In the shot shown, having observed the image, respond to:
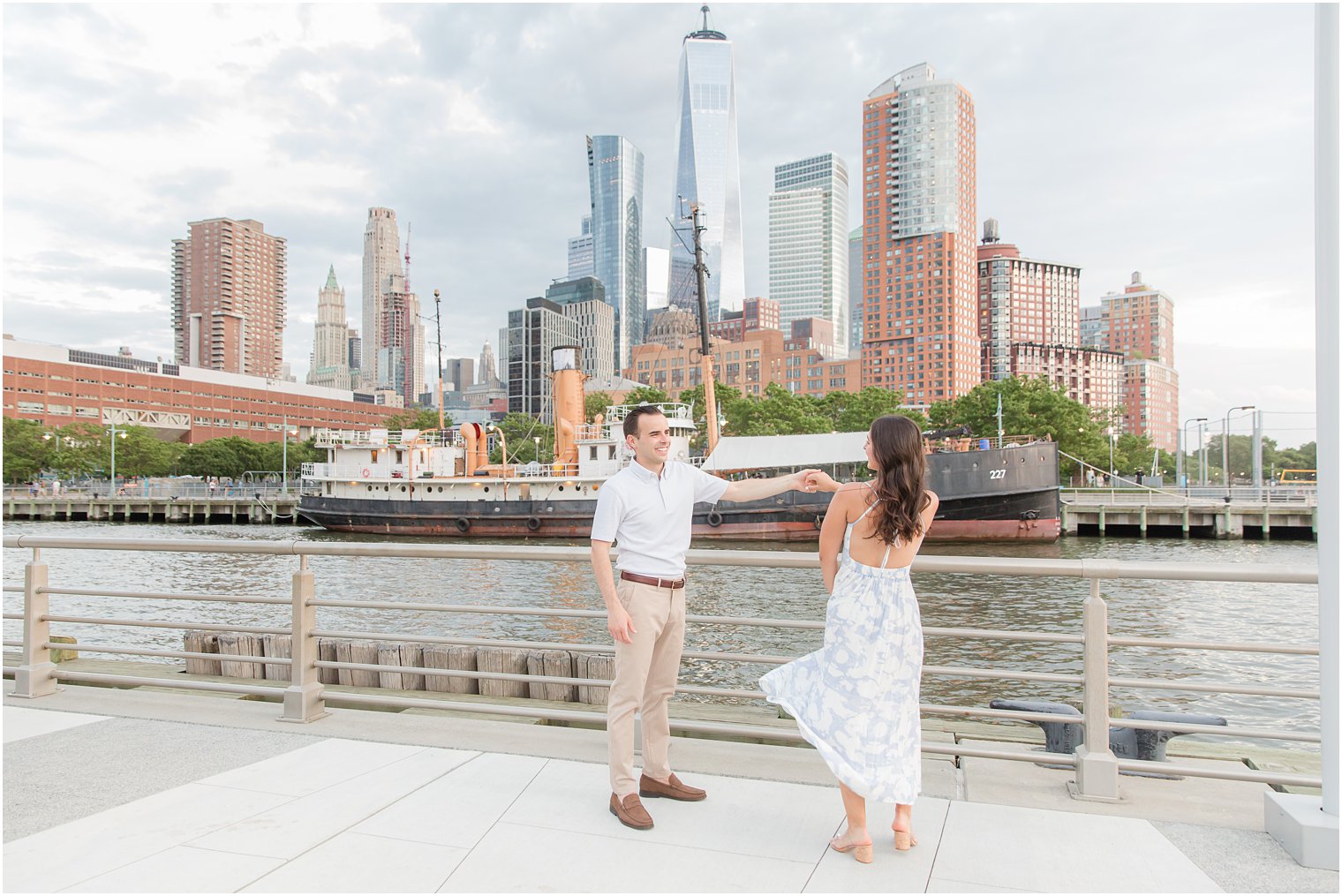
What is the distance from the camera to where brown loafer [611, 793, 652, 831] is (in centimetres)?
334

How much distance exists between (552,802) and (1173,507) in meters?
38.7

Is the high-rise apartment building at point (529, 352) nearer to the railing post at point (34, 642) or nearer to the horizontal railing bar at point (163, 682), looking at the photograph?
the horizontal railing bar at point (163, 682)

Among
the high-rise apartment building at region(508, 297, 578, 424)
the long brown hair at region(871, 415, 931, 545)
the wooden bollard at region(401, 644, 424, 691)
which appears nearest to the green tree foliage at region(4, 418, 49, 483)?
the wooden bollard at region(401, 644, 424, 691)

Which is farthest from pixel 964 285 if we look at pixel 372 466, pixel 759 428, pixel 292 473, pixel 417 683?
pixel 417 683

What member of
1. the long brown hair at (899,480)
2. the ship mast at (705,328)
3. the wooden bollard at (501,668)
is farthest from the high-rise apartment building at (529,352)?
the long brown hair at (899,480)

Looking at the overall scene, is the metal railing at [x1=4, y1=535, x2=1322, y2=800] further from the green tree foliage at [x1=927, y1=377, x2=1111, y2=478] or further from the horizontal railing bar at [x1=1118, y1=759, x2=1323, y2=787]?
the green tree foliage at [x1=927, y1=377, x2=1111, y2=478]

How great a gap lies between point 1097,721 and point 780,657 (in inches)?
61.7

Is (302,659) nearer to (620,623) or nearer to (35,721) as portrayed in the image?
(35,721)

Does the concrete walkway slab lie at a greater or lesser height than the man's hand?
lesser

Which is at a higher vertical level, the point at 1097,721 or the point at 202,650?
the point at 1097,721

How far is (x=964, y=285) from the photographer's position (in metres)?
152

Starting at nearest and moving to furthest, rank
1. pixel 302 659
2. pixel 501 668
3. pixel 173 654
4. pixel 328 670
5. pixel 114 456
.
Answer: pixel 302 659
pixel 173 654
pixel 501 668
pixel 328 670
pixel 114 456

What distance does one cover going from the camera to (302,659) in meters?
4.82

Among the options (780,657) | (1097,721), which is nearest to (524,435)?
(780,657)
